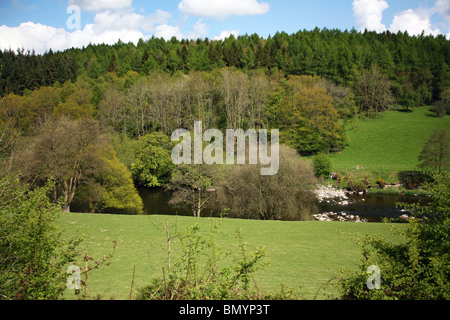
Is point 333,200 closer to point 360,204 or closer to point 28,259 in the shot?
point 360,204

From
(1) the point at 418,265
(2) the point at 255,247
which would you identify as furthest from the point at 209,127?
(1) the point at 418,265

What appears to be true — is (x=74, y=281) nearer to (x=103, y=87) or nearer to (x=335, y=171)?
(x=335, y=171)

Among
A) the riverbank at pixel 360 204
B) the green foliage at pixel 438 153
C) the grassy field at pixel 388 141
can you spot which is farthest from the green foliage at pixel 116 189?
the green foliage at pixel 438 153

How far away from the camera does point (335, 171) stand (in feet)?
153

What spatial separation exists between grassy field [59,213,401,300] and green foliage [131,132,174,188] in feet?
75.1

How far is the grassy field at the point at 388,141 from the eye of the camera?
48.4 m

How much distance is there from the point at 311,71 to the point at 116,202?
203 feet

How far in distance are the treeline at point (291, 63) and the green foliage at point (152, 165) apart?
41.2 metres

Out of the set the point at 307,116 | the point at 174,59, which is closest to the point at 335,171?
the point at 307,116

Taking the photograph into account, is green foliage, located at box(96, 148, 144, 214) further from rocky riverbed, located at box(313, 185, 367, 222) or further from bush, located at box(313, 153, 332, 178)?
bush, located at box(313, 153, 332, 178)

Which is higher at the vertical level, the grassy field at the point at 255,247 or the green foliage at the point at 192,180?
the green foliage at the point at 192,180

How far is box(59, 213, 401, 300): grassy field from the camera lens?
10.2 metres

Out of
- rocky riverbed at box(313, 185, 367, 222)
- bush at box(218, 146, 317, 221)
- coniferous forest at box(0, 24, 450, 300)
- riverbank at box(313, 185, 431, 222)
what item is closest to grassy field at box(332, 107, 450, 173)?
coniferous forest at box(0, 24, 450, 300)

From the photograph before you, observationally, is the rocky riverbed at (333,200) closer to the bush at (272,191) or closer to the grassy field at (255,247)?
the bush at (272,191)
